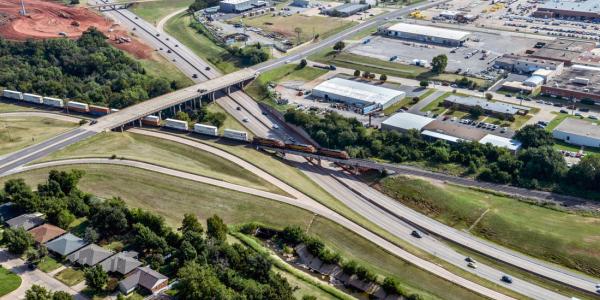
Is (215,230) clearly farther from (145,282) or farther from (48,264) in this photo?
(48,264)

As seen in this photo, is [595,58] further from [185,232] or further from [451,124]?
[185,232]

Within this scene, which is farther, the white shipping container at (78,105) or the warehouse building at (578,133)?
the white shipping container at (78,105)

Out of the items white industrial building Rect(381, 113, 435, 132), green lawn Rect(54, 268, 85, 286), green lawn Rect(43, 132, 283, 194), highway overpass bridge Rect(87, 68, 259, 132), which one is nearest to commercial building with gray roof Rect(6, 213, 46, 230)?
green lawn Rect(54, 268, 85, 286)

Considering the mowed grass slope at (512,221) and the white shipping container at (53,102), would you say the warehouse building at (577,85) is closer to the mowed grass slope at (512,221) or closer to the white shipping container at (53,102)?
the mowed grass slope at (512,221)

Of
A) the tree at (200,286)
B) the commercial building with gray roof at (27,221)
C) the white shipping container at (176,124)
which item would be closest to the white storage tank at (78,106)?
the white shipping container at (176,124)

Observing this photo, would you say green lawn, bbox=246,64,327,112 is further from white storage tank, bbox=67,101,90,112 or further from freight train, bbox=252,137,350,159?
white storage tank, bbox=67,101,90,112

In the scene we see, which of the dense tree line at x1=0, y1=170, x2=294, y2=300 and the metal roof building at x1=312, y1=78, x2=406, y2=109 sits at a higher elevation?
the metal roof building at x1=312, y1=78, x2=406, y2=109
